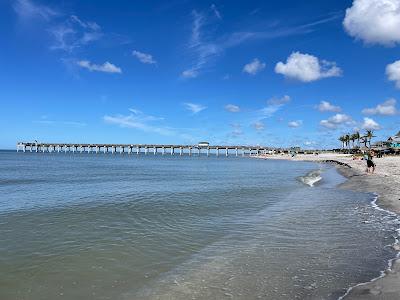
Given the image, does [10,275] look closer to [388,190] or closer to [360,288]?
[360,288]

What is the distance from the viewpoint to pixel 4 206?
59.7 feet

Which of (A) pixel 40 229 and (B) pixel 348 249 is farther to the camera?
(A) pixel 40 229

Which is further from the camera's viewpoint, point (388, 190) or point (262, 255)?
point (388, 190)

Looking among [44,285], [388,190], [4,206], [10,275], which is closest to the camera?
[44,285]

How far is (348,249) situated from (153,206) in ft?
34.4

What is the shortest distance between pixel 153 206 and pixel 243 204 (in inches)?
184

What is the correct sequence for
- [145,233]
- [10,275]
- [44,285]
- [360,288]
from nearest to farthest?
[360,288] → [44,285] → [10,275] → [145,233]

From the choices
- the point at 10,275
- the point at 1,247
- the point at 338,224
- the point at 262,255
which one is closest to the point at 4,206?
the point at 1,247

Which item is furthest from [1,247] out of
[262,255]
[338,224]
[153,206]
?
[338,224]

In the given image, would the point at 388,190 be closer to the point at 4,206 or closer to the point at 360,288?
the point at 360,288

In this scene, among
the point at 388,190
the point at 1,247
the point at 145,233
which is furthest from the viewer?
the point at 388,190

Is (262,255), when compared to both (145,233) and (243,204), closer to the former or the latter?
(145,233)

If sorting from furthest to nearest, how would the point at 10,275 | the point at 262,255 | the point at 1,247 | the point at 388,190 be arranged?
the point at 388,190, the point at 1,247, the point at 262,255, the point at 10,275

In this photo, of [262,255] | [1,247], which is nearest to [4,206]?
[1,247]
